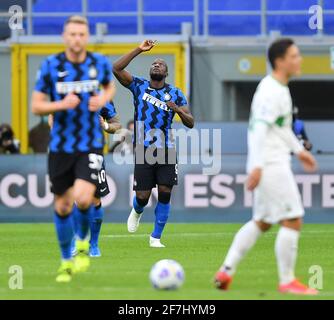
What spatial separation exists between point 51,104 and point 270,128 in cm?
200

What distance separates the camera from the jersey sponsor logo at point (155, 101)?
15.8 meters

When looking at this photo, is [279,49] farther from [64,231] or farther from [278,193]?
[64,231]

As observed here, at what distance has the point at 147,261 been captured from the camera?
13.5m

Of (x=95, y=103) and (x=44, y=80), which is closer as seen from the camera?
(x=95, y=103)

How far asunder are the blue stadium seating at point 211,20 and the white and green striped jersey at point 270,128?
16.2 metres

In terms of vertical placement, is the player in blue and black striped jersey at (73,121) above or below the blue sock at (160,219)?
above

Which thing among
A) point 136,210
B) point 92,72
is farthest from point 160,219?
point 92,72

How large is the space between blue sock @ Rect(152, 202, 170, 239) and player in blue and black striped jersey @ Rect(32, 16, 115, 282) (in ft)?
14.9

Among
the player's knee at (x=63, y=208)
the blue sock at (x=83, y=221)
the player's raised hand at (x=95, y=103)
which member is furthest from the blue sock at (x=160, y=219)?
the player's raised hand at (x=95, y=103)

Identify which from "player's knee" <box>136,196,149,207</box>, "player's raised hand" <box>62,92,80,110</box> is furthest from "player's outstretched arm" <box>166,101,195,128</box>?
"player's raised hand" <box>62,92,80,110</box>

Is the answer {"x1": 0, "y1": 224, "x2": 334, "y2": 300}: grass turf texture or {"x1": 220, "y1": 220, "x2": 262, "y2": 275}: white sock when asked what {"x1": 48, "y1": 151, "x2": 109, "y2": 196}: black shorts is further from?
{"x1": 220, "y1": 220, "x2": 262, "y2": 275}: white sock

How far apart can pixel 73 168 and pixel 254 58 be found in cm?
1463

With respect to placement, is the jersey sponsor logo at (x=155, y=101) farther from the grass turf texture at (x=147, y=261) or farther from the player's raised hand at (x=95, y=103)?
the player's raised hand at (x=95, y=103)
